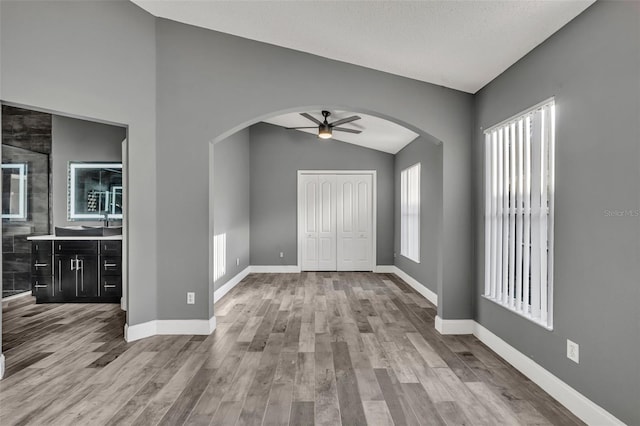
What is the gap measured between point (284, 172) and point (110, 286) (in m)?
3.95

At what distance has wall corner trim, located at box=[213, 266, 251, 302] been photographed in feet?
17.6

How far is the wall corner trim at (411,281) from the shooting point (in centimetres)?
519

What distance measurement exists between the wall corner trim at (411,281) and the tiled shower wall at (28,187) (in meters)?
5.97

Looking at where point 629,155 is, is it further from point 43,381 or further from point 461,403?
point 43,381

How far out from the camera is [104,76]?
3.46 meters

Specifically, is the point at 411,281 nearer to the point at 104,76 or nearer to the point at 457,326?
the point at 457,326

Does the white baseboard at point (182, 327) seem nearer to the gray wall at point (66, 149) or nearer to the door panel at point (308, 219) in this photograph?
the gray wall at point (66, 149)

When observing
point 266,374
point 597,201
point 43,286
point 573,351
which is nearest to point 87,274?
point 43,286

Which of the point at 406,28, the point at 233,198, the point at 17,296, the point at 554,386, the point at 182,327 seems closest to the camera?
the point at 554,386

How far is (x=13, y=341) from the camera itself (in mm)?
3568

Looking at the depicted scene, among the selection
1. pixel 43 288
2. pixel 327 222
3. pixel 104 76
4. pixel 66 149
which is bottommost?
pixel 43 288

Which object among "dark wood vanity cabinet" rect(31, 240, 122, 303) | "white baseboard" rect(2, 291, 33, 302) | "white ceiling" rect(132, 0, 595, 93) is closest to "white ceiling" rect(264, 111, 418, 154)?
"white ceiling" rect(132, 0, 595, 93)

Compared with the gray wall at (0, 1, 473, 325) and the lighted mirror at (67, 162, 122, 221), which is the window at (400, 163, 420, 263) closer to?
the gray wall at (0, 1, 473, 325)

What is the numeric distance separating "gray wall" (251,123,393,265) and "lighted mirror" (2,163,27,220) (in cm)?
380
